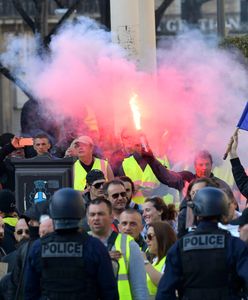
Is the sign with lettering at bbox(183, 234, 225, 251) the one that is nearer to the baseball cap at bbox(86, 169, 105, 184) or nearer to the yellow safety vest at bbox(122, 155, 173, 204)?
the baseball cap at bbox(86, 169, 105, 184)

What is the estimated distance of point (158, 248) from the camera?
30.3ft

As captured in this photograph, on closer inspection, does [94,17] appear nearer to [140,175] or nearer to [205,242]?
[140,175]

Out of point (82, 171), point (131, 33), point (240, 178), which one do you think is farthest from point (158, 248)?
point (131, 33)

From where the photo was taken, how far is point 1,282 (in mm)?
9008

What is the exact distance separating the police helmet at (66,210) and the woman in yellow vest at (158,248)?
1233 mm

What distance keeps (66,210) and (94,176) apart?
428 centimetres

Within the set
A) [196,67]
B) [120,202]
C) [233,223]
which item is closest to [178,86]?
[196,67]

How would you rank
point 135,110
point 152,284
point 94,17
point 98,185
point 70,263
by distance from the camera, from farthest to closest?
point 94,17 → point 135,110 → point 98,185 → point 152,284 → point 70,263

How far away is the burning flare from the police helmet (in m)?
6.34

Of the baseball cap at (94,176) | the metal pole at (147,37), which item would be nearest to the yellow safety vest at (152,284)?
the baseball cap at (94,176)

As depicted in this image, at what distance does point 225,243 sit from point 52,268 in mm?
1105

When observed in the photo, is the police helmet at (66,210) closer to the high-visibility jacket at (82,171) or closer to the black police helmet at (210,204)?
the black police helmet at (210,204)

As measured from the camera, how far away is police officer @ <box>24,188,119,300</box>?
7891mm

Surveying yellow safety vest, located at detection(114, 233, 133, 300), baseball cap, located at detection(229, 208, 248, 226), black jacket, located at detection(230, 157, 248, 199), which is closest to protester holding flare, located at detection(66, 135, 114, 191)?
black jacket, located at detection(230, 157, 248, 199)
